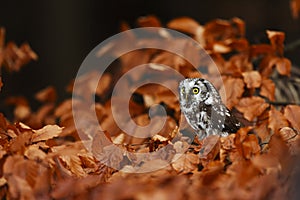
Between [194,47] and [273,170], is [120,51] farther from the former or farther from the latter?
[273,170]

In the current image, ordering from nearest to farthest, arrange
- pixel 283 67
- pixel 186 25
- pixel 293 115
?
pixel 293 115 < pixel 283 67 < pixel 186 25

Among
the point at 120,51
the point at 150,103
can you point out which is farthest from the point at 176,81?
the point at 120,51

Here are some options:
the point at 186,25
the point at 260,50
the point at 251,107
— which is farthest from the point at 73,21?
the point at 251,107

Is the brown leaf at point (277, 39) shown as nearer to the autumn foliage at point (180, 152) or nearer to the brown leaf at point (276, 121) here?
the autumn foliage at point (180, 152)

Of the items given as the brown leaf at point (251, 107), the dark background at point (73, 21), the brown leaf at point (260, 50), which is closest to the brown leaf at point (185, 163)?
the brown leaf at point (251, 107)

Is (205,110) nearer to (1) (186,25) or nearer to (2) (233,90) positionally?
(2) (233,90)

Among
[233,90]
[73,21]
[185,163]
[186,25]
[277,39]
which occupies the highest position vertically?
[73,21]

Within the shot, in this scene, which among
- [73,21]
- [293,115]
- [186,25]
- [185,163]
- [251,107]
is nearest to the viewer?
[185,163]
